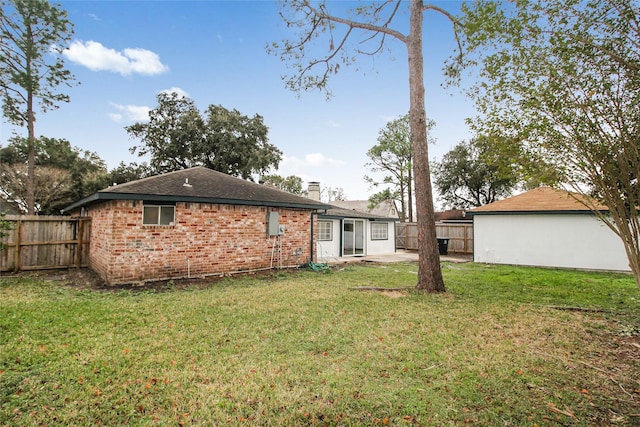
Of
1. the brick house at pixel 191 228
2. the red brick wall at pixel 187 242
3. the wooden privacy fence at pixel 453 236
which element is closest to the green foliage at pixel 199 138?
the wooden privacy fence at pixel 453 236

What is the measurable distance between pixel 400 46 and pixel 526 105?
615 centimetres

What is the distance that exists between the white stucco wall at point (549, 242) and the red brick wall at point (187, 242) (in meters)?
9.17

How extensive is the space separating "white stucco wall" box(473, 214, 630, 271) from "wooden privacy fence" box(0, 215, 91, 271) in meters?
16.0

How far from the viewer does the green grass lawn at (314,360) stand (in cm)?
248

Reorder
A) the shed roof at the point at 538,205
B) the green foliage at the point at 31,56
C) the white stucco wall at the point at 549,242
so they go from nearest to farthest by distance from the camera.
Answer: the white stucco wall at the point at 549,242, the shed roof at the point at 538,205, the green foliage at the point at 31,56

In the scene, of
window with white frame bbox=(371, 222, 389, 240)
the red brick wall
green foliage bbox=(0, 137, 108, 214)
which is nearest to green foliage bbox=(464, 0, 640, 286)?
the red brick wall

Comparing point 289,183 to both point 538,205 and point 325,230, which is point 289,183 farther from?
point 538,205

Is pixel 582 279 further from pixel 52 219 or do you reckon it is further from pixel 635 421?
pixel 52 219

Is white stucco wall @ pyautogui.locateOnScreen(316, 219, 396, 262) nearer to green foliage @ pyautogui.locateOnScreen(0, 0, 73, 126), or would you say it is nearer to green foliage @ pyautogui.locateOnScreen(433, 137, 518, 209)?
green foliage @ pyautogui.locateOnScreen(433, 137, 518, 209)

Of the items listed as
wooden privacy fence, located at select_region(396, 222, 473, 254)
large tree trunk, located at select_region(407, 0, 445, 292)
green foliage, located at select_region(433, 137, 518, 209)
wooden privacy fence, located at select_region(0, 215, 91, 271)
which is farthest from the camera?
green foliage, located at select_region(433, 137, 518, 209)

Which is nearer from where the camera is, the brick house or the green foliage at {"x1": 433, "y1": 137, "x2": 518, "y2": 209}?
the brick house

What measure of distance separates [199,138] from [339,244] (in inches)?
632

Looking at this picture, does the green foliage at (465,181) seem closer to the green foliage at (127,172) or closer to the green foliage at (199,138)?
the green foliage at (199,138)

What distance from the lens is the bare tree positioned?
7.27 metres
